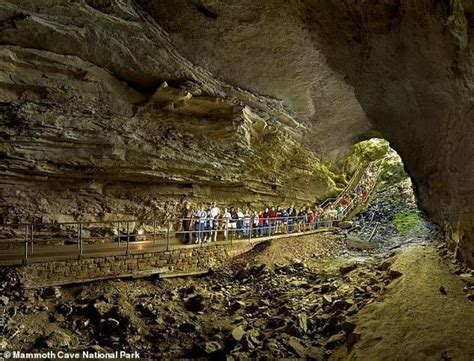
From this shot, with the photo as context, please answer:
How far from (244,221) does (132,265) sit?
542cm

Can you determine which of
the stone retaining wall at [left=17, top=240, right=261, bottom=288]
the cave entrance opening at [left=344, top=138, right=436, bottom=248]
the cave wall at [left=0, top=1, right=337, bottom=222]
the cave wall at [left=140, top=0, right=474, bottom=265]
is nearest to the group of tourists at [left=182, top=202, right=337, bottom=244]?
the stone retaining wall at [left=17, top=240, right=261, bottom=288]

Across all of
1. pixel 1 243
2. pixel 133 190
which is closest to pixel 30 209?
pixel 1 243

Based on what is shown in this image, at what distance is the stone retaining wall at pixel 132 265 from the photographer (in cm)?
788

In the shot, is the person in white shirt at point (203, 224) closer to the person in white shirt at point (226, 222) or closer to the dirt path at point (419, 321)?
the person in white shirt at point (226, 222)

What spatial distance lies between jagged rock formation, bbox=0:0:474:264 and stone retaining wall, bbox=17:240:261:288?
267 cm

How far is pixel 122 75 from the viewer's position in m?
11.0

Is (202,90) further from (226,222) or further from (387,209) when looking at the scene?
(387,209)

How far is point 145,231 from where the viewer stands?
40.2 ft

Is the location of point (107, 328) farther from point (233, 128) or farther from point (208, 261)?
point (233, 128)

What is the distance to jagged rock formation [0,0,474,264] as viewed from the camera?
676 centimetres

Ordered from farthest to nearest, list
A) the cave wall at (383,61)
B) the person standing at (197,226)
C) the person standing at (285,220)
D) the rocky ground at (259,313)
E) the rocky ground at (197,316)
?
the person standing at (285,220), the person standing at (197,226), the rocky ground at (197,316), the cave wall at (383,61), the rocky ground at (259,313)

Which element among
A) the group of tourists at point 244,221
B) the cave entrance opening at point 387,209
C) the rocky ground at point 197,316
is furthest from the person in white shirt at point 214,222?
the cave entrance opening at point 387,209

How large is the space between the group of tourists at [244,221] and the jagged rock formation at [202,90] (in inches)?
47.9

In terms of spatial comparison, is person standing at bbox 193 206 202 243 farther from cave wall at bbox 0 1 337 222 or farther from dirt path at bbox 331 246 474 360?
dirt path at bbox 331 246 474 360
